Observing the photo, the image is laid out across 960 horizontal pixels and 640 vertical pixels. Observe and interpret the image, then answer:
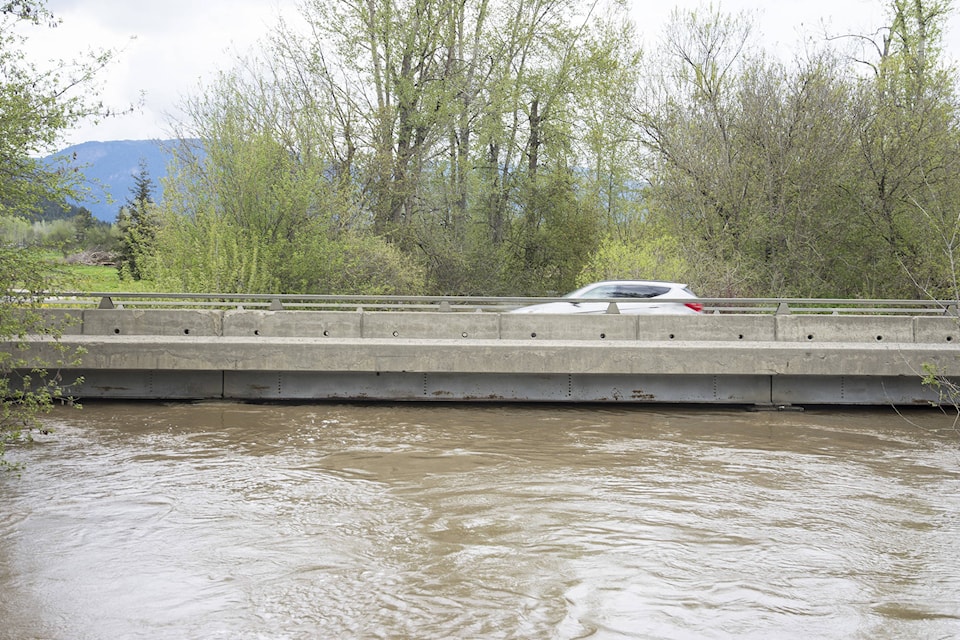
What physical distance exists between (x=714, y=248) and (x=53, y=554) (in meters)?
24.9

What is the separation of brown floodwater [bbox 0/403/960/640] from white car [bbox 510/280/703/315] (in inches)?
177

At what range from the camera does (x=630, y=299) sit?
18656 mm

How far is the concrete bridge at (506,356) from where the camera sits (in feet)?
50.3

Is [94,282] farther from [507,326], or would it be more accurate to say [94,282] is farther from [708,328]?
[708,328]

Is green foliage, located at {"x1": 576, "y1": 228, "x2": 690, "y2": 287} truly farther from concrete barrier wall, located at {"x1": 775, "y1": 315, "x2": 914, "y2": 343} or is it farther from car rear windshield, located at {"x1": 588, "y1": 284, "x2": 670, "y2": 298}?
concrete barrier wall, located at {"x1": 775, "y1": 315, "x2": 914, "y2": 343}

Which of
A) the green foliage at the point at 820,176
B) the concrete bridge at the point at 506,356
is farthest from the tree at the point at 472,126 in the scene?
the concrete bridge at the point at 506,356

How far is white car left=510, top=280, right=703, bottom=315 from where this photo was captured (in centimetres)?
1858

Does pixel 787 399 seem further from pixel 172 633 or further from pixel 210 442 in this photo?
pixel 172 633

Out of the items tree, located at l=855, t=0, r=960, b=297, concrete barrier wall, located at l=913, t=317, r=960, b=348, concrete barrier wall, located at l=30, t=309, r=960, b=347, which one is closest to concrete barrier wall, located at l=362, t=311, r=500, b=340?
concrete barrier wall, located at l=30, t=309, r=960, b=347

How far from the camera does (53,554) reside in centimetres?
801

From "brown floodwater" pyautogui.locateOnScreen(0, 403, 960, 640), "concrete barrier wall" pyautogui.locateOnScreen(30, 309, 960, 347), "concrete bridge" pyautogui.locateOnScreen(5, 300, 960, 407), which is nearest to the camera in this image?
"brown floodwater" pyautogui.locateOnScreen(0, 403, 960, 640)

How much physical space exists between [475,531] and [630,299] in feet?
35.0

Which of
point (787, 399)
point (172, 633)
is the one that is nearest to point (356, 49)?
point (787, 399)

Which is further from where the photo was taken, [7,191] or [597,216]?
[597,216]
